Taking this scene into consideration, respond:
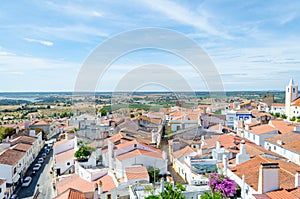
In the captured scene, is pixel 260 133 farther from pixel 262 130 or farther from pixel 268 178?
pixel 268 178

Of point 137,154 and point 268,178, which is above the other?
point 268,178

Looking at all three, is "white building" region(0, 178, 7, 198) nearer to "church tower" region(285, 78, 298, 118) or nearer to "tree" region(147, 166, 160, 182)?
"tree" region(147, 166, 160, 182)

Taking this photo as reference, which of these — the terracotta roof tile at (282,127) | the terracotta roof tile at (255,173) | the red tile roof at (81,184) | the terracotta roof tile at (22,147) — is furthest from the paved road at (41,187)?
the terracotta roof tile at (282,127)

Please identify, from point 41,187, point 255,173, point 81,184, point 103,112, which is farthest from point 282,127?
point 103,112

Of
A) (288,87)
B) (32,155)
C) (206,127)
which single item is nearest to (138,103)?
(206,127)

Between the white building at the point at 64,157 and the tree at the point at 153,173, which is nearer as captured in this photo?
the tree at the point at 153,173

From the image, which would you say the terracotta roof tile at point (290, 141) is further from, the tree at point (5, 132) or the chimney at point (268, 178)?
the tree at point (5, 132)

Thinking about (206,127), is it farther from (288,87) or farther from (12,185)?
(288,87)
